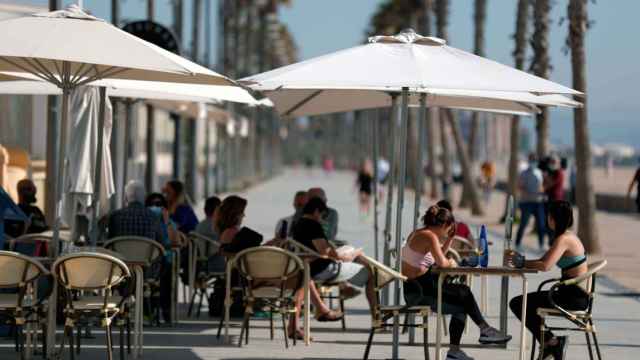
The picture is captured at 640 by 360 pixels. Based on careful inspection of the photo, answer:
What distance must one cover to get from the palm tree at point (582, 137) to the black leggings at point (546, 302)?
466 inches

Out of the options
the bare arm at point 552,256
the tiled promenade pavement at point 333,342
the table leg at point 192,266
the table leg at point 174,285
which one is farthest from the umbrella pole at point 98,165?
the bare arm at point 552,256

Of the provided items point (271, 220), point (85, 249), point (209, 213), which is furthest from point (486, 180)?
point (85, 249)

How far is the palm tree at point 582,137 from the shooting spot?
21953 millimetres

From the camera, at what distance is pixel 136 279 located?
10.8m

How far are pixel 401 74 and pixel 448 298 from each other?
5.73ft

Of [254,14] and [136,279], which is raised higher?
[254,14]

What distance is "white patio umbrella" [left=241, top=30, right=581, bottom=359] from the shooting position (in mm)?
9742

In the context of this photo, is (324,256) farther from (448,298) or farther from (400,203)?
(448,298)

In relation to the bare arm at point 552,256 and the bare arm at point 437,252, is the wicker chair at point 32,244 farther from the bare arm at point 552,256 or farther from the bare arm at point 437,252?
the bare arm at point 552,256

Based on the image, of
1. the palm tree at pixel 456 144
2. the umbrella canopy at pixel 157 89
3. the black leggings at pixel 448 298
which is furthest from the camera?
the palm tree at pixel 456 144

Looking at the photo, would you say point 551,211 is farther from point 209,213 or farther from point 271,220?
point 271,220

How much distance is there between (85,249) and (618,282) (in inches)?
368

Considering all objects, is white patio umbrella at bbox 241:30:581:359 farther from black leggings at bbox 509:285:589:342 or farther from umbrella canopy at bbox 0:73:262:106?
umbrella canopy at bbox 0:73:262:106

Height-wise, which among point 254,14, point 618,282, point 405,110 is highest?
point 254,14
